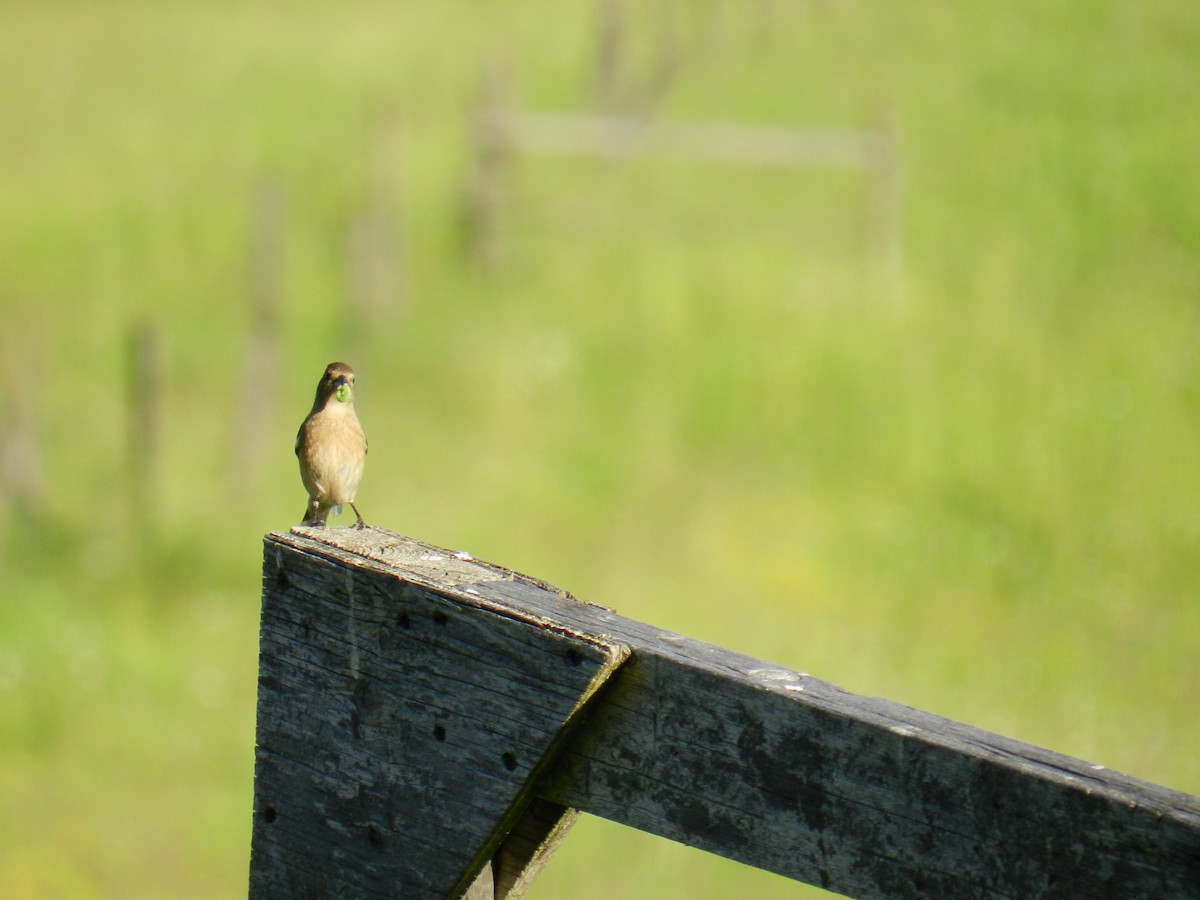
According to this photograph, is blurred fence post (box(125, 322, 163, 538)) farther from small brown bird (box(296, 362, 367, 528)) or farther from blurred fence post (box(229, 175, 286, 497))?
small brown bird (box(296, 362, 367, 528))

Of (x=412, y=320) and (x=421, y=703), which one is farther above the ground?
(x=412, y=320)

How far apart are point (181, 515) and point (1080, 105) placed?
8174 mm

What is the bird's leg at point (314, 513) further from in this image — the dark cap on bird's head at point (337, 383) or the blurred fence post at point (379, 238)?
the blurred fence post at point (379, 238)

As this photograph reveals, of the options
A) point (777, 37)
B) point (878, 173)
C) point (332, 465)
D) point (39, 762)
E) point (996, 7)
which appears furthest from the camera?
point (777, 37)

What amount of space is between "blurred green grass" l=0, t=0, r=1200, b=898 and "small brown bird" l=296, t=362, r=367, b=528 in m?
3.87

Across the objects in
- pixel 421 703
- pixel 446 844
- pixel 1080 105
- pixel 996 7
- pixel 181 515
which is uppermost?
pixel 996 7

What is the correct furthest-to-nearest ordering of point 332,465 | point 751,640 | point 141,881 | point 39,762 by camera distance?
point 751,640
point 39,762
point 141,881
point 332,465

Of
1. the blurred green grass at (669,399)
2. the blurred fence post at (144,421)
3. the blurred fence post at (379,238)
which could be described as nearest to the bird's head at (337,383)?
the blurred green grass at (669,399)

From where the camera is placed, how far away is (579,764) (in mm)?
1759

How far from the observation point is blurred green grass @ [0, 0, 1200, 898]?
866 centimetres

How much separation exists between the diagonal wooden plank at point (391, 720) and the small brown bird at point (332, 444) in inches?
84.7

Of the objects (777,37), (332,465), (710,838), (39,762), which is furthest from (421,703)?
(777,37)

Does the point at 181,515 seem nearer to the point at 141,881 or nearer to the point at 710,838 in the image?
the point at 141,881

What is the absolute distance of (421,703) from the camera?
1.81m
